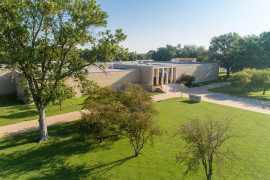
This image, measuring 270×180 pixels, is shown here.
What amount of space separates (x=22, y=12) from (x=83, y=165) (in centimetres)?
1009

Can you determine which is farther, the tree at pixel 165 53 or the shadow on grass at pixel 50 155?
the tree at pixel 165 53

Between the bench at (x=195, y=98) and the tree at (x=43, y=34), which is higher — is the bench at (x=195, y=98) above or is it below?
below

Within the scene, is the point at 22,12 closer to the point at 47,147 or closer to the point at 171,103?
the point at 47,147

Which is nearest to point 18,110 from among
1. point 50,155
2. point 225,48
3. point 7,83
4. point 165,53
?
point 7,83

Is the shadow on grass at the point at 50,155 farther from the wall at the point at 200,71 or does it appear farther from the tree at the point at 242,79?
the wall at the point at 200,71

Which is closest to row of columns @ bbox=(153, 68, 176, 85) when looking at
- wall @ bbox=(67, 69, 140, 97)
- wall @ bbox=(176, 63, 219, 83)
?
wall @ bbox=(176, 63, 219, 83)

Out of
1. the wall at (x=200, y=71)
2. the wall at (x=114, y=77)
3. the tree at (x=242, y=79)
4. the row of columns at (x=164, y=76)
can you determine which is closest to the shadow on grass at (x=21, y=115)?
the wall at (x=114, y=77)

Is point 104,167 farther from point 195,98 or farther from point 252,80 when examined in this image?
point 252,80

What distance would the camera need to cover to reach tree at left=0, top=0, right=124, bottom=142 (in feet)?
32.2

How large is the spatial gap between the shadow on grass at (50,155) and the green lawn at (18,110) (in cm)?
356

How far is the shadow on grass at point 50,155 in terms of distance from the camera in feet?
31.0

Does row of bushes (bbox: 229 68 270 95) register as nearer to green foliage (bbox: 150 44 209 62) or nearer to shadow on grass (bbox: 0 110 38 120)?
shadow on grass (bbox: 0 110 38 120)

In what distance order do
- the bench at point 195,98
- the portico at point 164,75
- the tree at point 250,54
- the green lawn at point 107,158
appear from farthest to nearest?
the tree at point 250,54, the portico at point 164,75, the bench at point 195,98, the green lawn at point 107,158

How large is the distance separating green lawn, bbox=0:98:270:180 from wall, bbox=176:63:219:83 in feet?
84.5
